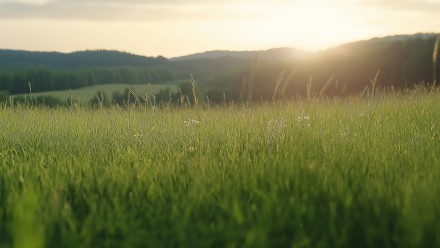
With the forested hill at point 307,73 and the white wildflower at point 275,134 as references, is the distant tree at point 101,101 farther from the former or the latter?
the white wildflower at point 275,134

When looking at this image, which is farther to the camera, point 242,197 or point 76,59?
point 76,59

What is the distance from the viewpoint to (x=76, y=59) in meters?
158

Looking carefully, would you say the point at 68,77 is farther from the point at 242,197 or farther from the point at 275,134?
the point at 242,197

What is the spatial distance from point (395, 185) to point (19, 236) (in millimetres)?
2147

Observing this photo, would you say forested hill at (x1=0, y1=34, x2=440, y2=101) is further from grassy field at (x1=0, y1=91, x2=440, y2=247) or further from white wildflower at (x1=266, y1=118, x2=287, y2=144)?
grassy field at (x1=0, y1=91, x2=440, y2=247)

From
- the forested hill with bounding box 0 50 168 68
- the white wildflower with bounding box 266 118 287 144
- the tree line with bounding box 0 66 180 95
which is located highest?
the forested hill with bounding box 0 50 168 68

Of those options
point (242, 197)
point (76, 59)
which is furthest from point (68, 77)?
point (242, 197)

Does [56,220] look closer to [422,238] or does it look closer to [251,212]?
[251,212]

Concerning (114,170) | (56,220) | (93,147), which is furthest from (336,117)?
(56,220)

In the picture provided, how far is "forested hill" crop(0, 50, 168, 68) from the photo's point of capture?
149 m

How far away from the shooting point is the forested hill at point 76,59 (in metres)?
149

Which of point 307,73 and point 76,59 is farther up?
point 76,59

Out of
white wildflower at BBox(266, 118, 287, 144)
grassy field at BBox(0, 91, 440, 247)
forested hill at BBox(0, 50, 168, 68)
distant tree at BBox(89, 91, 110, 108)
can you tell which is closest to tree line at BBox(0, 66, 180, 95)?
forested hill at BBox(0, 50, 168, 68)

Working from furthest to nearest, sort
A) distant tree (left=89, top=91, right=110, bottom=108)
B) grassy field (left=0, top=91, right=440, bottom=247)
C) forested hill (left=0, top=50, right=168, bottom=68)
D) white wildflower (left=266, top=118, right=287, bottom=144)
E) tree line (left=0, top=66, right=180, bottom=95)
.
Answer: forested hill (left=0, top=50, right=168, bottom=68), tree line (left=0, top=66, right=180, bottom=95), distant tree (left=89, top=91, right=110, bottom=108), white wildflower (left=266, top=118, right=287, bottom=144), grassy field (left=0, top=91, right=440, bottom=247)
